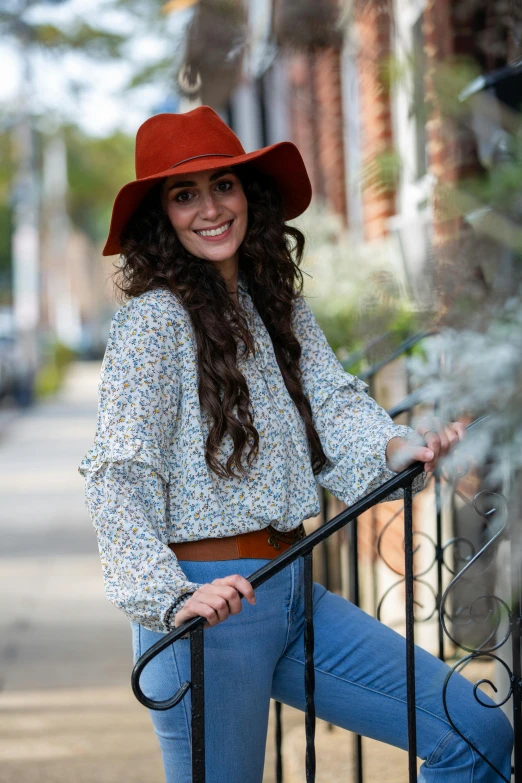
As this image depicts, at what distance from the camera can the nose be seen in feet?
6.70

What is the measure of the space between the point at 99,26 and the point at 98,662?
2.98m

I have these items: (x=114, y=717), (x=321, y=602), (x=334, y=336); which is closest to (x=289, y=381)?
(x=321, y=602)

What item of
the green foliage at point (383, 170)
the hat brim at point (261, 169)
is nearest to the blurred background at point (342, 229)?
the green foliage at point (383, 170)

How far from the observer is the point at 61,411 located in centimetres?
1919

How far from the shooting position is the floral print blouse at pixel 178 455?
175cm

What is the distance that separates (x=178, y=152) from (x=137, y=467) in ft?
2.25

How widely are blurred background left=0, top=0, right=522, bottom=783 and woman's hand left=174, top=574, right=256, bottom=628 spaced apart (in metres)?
0.46

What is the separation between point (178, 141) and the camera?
6.65 feet

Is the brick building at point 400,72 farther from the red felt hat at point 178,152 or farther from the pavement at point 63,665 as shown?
the pavement at point 63,665

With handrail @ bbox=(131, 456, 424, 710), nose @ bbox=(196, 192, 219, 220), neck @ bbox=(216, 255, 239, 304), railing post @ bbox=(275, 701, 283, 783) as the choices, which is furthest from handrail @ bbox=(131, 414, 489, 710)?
railing post @ bbox=(275, 701, 283, 783)

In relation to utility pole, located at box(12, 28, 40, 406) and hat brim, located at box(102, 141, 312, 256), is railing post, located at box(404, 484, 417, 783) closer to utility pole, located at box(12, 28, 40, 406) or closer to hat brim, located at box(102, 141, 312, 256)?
hat brim, located at box(102, 141, 312, 256)

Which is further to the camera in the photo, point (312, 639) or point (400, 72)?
point (312, 639)

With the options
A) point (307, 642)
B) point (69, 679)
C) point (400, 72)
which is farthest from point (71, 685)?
point (400, 72)

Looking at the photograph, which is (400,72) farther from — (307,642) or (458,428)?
(307,642)
